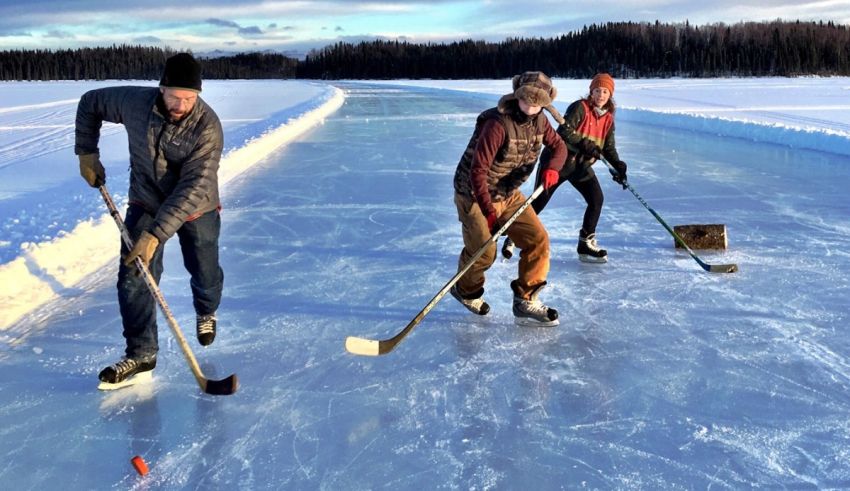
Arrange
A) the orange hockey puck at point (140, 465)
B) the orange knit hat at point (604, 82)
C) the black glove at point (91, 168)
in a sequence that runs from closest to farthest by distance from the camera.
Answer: the orange hockey puck at point (140, 465), the black glove at point (91, 168), the orange knit hat at point (604, 82)

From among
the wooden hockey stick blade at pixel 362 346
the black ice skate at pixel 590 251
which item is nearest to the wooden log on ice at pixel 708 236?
the black ice skate at pixel 590 251

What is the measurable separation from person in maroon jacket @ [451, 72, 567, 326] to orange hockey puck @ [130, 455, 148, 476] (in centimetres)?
173

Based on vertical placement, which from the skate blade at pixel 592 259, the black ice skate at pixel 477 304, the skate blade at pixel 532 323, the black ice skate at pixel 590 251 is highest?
the black ice skate at pixel 590 251

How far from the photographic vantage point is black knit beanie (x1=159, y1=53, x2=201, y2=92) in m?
2.47

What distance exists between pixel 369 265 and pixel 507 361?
1631 millimetres

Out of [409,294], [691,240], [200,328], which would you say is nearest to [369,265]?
[409,294]

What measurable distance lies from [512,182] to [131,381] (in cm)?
186

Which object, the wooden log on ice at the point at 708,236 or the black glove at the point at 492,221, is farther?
the wooden log on ice at the point at 708,236

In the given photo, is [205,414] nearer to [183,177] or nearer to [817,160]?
[183,177]

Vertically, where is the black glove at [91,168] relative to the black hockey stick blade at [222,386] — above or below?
above

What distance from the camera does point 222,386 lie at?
2699mm

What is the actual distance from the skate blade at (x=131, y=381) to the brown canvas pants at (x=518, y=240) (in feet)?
4.89

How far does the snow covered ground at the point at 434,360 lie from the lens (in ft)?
7.45

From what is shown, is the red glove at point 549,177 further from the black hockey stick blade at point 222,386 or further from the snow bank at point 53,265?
the snow bank at point 53,265
